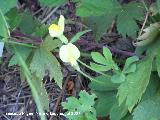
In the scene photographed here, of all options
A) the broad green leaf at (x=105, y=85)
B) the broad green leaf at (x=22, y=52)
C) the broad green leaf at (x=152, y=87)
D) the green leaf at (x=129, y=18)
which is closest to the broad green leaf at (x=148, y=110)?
the broad green leaf at (x=152, y=87)

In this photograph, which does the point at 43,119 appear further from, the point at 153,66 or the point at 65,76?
the point at 65,76

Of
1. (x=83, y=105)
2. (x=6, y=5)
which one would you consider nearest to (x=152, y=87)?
(x=83, y=105)

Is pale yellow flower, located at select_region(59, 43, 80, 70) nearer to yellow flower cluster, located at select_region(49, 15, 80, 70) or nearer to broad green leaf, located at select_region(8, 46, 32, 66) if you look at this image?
yellow flower cluster, located at select_region(49, 15, 80, 70)

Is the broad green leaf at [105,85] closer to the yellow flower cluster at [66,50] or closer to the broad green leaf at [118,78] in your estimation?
the broad green leaf at [118,78]

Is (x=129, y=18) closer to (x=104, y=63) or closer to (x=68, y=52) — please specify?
(x=104, y=63)

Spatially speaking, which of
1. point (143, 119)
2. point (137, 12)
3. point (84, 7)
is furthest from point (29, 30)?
point (143, 119)
